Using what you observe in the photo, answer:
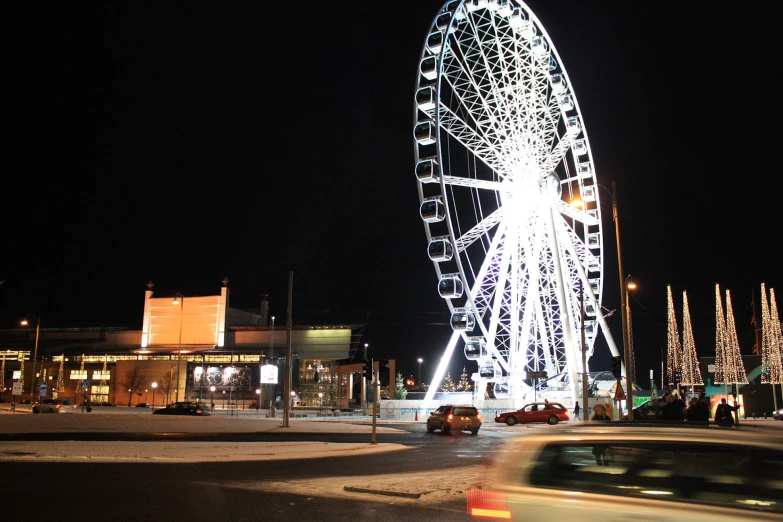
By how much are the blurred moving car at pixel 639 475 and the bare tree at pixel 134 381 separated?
84.9m

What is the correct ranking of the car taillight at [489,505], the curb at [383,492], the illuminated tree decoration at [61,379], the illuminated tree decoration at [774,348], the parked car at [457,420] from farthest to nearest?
the illuminated tree decoration at [61,379], the illuminated tree decoration at [774,348], the parked car at [457,420], the curb at [383,492], the car taillight at [489,505]

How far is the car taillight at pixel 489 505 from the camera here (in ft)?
19.7

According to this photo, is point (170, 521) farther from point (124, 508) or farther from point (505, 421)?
point (505, 421)

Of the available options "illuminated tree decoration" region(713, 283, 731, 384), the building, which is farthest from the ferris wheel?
the building

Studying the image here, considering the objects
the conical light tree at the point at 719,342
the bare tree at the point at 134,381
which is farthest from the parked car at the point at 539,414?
the bare tree at the point at 134,381

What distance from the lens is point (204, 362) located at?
277 ft

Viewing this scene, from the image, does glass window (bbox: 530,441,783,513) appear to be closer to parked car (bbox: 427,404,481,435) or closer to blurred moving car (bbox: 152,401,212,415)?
parked car (bbox: 427,404,481,435)

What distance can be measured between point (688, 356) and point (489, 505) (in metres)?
71.0

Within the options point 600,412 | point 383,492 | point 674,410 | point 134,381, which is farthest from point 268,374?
point 134,381

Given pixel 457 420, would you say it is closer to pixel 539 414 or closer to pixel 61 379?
pixel 539 414

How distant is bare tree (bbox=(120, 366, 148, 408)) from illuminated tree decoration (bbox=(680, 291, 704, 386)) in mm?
61364

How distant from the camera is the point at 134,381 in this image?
276 ft

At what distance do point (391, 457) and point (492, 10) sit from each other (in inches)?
1125

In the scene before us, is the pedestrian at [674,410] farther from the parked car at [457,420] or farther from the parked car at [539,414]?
the parked car at [539,414]
